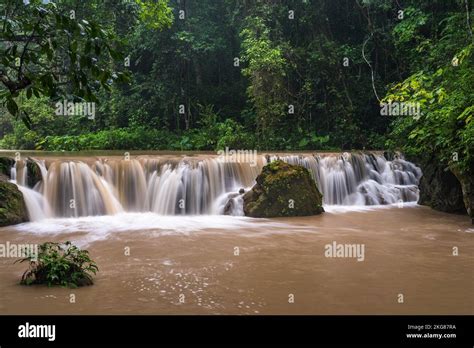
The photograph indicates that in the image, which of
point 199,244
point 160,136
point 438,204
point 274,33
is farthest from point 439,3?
point 199,244

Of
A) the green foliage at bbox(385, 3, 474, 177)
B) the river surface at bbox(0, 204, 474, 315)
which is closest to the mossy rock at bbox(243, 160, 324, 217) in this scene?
the river surface at bbox(0, 204, 474, 315)

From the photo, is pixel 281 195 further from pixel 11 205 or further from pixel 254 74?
pixel 254 74

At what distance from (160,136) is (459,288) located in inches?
680

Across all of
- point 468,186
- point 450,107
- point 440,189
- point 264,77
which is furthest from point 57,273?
point 264,77

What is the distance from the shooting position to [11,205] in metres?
10.1

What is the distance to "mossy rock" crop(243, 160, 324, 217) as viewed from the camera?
1145 centimetres

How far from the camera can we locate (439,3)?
56.0ft

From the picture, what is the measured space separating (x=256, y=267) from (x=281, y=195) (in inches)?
198

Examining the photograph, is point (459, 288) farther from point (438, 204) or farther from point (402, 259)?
point (438, 204)

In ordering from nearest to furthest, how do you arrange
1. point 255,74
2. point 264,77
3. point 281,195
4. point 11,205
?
point 11,205 < point 281,195 < point 264,77 < point 255,74

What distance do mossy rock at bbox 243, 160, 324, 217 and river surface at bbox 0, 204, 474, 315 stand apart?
49cm

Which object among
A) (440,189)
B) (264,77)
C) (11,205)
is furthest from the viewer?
(264,77)

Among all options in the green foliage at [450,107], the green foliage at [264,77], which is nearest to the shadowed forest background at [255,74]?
the green foliage at [264,77]

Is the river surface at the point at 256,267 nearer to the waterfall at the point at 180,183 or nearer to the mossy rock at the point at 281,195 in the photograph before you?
the mossy rock at the point at 281,195
